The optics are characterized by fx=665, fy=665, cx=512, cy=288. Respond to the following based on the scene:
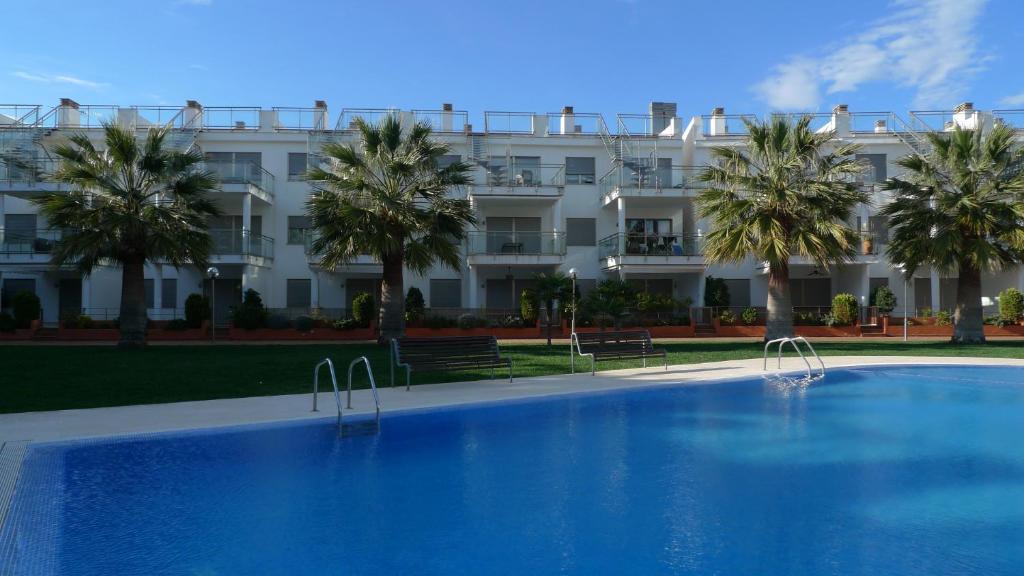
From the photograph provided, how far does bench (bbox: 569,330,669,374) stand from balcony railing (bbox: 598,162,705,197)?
14505 mm

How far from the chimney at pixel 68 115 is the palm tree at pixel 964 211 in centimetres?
3382

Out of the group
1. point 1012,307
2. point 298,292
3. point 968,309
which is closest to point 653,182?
point 968,309

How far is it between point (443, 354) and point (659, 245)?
17638 millimetres

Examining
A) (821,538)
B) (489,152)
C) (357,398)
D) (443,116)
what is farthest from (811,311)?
(821,538)

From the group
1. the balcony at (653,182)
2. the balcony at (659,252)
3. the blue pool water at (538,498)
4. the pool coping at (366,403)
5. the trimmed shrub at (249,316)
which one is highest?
the balcony at (653,182)

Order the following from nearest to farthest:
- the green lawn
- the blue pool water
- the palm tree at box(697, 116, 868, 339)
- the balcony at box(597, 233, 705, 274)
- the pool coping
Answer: the blue pool water < the pool coping < the green lawn < the palm tree at box(697, 116, 868, 339) < the balcony at box(597, 233, 705, 274)

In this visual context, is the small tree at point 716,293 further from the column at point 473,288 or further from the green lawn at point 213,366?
the column at point 473,288

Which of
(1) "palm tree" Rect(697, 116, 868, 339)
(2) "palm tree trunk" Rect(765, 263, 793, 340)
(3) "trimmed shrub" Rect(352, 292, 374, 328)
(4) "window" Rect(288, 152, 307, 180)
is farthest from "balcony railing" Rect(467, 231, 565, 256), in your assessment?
(2) "palm tree trunk" Rect(765, 263, 793, 340)

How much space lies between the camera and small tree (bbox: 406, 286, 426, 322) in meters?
27.0

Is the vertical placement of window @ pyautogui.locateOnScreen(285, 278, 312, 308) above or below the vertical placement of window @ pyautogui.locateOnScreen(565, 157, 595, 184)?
below

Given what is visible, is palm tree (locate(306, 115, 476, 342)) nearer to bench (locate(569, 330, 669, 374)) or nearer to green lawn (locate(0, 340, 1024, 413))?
green lawn (locate(0, 340, 1024, 413))

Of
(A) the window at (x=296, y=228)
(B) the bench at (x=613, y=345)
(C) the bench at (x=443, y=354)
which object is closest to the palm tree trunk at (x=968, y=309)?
(B) the bench at (x=613, y=345)

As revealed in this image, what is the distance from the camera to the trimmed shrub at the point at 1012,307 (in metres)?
27.2

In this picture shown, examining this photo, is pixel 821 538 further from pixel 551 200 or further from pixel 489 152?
pixel 489 152
